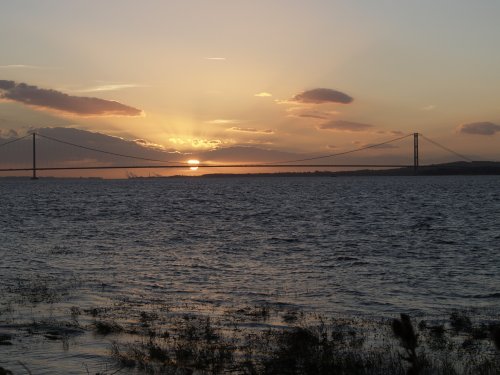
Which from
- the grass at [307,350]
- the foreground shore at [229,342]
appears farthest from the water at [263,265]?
the grass at [307,350]

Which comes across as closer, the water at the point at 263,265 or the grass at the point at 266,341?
the grass at the point at 266,341

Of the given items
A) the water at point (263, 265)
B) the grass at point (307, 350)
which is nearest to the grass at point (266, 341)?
the grass at point (307, 350)

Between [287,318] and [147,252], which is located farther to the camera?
[147,252]

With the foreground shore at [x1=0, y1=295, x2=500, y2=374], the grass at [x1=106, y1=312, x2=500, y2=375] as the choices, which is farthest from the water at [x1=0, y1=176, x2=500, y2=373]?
the grass at [x1=106, y1=312, x2=500, y2=375]

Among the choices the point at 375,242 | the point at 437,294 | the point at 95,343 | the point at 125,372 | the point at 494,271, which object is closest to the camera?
the point at 125,372

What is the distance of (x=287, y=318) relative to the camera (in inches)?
478

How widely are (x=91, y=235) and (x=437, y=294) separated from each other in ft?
68.6

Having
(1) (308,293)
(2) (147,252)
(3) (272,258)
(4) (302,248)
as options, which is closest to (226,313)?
(1) (308,293)

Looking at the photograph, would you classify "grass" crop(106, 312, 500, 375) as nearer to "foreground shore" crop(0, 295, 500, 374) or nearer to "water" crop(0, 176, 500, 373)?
"foreground shore" crop(0, 295, 500, 374)

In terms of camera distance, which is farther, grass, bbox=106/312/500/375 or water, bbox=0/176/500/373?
water, bbox=0/176/500/373

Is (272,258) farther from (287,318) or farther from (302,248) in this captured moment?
(287,318)

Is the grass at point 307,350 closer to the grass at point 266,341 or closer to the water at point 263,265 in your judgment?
the grass at point 266,341

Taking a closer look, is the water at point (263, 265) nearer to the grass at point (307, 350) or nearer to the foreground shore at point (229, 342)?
the foreground shore at point (229, 342)

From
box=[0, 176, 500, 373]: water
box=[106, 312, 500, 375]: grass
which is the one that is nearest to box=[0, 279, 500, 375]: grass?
box=[106, 312, 500, 375]: grass
